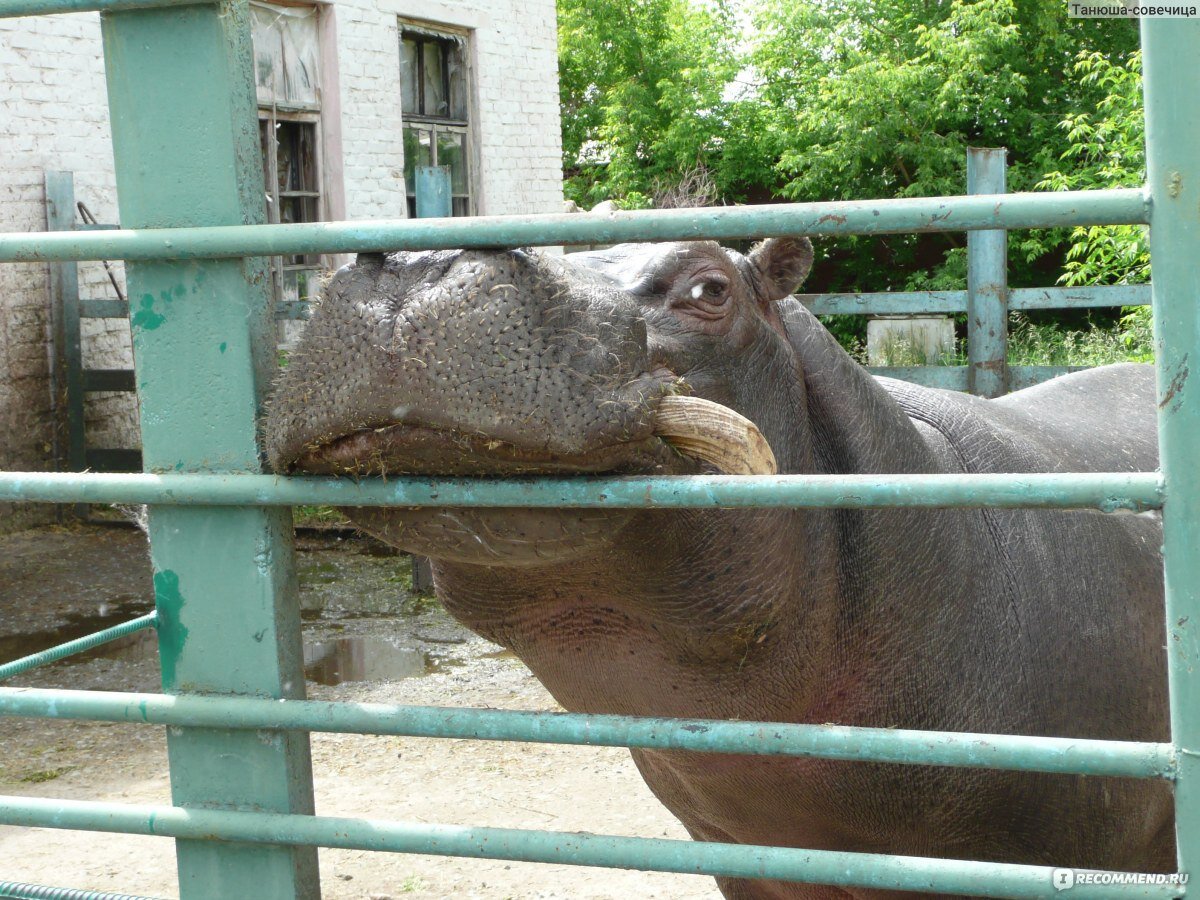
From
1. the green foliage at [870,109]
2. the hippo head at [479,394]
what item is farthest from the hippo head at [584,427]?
the green foliage at [870,109]

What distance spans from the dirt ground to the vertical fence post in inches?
117

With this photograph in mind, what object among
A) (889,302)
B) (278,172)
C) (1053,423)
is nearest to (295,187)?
(278,172)

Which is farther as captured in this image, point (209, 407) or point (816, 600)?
point (816, 600)

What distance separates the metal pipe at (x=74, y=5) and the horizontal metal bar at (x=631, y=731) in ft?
2.90

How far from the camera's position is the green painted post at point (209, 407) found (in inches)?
66.7

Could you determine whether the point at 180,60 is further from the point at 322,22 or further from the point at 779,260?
the point at 322,22

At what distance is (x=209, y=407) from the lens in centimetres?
175

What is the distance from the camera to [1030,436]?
2977 mm

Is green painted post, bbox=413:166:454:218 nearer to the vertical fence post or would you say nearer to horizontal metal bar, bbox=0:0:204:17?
horizontal metal bar, bbox=0:0:204:17

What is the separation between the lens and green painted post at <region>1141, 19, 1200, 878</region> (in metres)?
1.31

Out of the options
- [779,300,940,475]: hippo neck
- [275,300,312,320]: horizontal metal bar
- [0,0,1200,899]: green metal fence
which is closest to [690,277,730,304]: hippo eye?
[779,300,940,475]: hippo neck

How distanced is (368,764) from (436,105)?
8.53 m

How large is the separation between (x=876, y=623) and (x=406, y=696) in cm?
356

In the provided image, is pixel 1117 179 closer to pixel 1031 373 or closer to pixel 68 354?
pixel 1031 373
